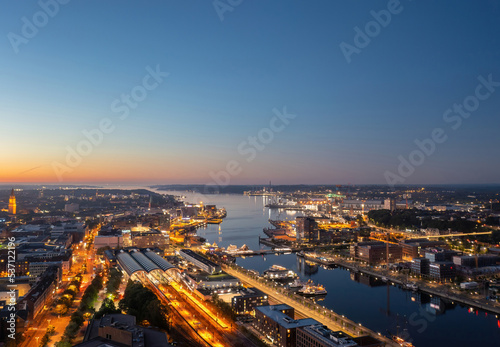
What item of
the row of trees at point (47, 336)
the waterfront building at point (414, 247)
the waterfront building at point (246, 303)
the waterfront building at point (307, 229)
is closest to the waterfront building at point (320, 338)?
the waterfront building at point (246, 303)

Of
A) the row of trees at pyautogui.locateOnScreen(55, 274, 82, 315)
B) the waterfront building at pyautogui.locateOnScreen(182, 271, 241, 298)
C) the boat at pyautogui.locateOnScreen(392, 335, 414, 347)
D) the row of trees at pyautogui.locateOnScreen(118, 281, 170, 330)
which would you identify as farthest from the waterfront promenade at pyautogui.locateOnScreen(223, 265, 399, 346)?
the row of trees at pyautogui.locateOnScreen(55, 274, 82, 315)

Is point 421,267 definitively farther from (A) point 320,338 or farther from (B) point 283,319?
(A) point 320,338

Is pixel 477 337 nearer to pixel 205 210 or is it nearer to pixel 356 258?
pixel 356 258

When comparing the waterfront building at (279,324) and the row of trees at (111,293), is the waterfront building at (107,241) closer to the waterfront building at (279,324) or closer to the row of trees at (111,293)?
the row of trees at (111,293)

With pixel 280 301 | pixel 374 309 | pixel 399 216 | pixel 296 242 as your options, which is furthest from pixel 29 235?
pixel 399 216

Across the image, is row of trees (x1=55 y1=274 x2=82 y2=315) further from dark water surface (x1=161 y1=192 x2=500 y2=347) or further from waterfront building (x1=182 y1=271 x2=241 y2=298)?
dark water surface (x1=161 y1=192 x2=500 y2=347)
